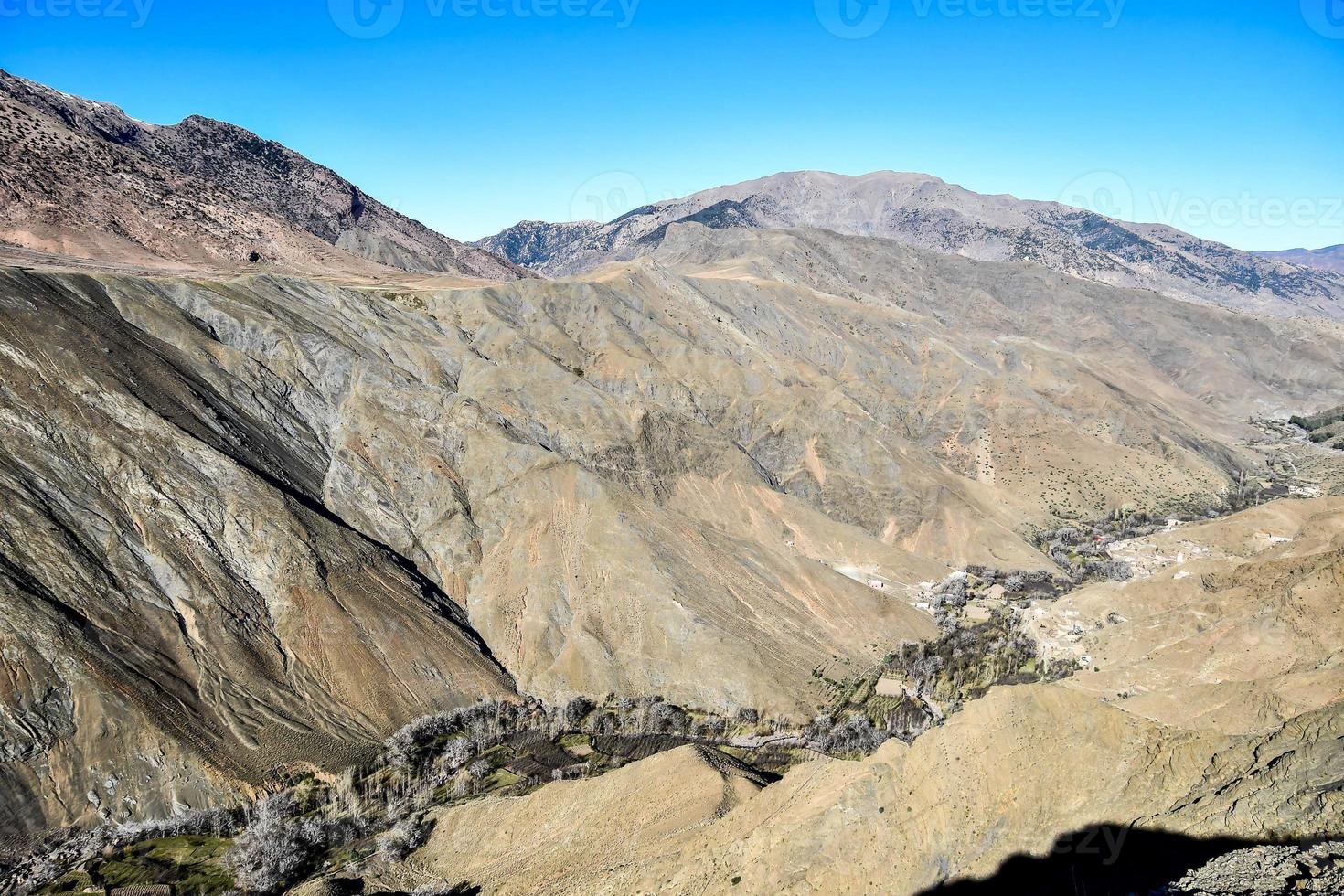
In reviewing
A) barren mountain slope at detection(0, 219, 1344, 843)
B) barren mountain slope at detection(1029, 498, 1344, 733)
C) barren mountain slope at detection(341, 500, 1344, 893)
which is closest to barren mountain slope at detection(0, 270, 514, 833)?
barren mountain slope at detection(0, 219, 1344, 843)

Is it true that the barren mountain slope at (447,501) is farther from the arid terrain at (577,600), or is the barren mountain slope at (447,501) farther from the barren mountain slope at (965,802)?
the barren mountain slope at (965,802)

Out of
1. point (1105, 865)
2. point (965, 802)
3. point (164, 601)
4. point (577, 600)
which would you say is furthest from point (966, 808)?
point (164, 601)

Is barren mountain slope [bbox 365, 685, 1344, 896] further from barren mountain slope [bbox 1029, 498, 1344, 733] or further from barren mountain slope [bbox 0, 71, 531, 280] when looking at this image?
barren mountain slope [bbox 0, 71, 531, 280]

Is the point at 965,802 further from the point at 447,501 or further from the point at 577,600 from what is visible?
the point at 447,501

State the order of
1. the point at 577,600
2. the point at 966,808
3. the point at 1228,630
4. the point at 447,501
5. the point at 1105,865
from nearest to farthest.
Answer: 1. the point at 1105,865
2. the point at 966,808
3. the point at 1228,630
4. the point at 577,600
5. the point at 447,501

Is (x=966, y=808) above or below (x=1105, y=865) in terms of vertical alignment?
above

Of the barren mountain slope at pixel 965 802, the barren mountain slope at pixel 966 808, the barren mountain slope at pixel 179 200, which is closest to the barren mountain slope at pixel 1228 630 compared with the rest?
the barren mountain slope at pixel 965 802

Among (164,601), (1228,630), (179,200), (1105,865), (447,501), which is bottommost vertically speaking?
(1228,630)
